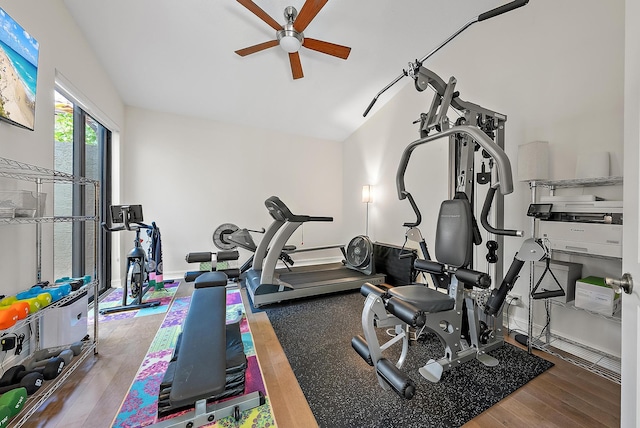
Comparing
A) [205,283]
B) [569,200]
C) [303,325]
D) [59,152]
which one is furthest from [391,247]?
[59,152]

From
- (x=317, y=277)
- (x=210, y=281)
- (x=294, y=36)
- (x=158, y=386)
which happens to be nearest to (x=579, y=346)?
(x=317, y=277)

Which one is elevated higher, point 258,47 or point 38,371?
point 258,47

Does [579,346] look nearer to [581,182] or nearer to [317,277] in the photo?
[581,182]

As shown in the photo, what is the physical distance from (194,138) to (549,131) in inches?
184

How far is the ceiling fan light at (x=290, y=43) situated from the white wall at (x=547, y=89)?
1.58 m

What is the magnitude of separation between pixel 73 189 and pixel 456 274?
147 inches

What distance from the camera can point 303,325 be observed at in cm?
245

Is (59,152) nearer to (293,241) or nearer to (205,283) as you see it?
(205,283)

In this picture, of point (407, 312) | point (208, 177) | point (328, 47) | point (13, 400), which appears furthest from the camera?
point (208, 177)

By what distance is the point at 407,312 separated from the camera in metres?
1.35

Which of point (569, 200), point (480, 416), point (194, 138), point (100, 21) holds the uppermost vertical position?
point (100, 21)

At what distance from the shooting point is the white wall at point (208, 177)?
12.6ft

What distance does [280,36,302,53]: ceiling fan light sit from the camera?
235cm

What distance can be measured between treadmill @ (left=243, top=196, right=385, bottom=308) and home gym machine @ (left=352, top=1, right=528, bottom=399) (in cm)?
133
